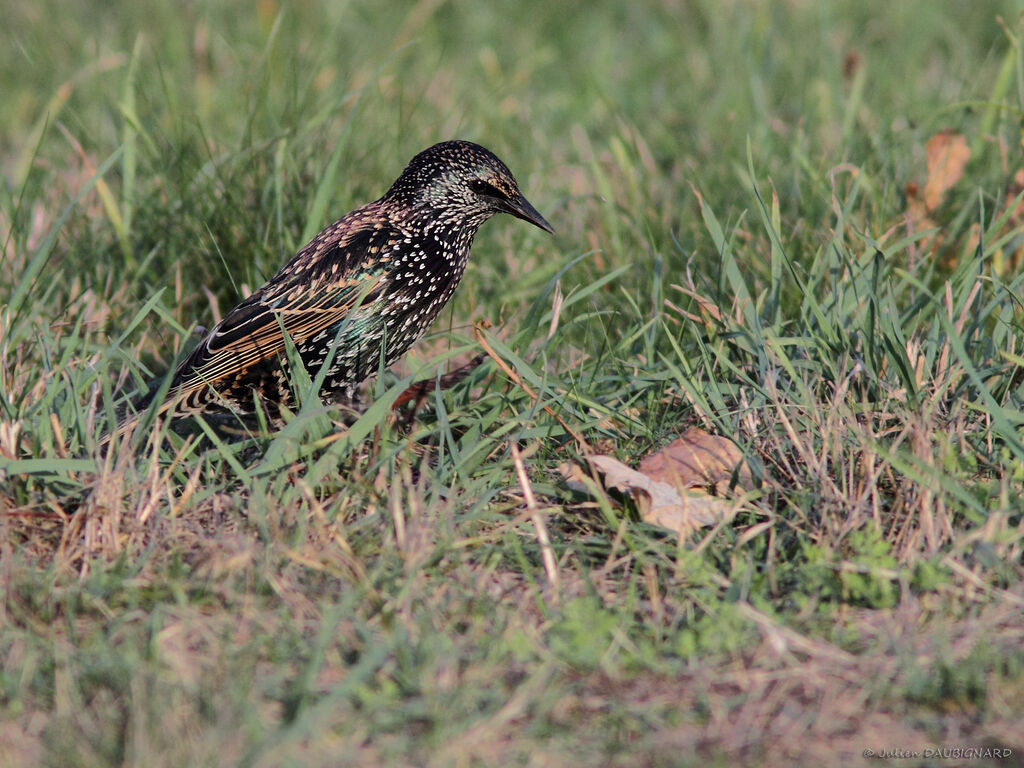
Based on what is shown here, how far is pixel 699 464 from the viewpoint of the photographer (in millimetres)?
3352

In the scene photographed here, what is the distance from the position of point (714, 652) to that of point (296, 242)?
9.03 ft

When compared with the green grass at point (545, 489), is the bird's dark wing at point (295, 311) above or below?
above

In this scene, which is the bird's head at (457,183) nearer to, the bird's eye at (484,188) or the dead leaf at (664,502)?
the bird's eye at (484,188)

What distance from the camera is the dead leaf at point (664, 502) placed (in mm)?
3133

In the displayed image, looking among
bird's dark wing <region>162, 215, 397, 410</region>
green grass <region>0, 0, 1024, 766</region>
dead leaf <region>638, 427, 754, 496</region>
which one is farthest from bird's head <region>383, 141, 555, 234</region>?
A: dead leaf <region>638, 427, 754, 496</region>

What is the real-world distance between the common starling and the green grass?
21cm

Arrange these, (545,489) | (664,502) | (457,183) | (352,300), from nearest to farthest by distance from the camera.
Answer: (664,502) → (545,489) → (352,300) → (457,183)

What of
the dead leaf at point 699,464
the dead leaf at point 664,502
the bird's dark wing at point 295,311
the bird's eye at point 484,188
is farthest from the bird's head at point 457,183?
the dead leaf at point 664,502

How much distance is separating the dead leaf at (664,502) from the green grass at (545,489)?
51 millimetres

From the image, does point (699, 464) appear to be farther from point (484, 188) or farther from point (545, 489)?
point (484, 188)

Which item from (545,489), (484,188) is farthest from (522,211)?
(545,489)

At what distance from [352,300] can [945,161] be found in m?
2.47

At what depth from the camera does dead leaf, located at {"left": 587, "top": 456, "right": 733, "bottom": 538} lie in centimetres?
313

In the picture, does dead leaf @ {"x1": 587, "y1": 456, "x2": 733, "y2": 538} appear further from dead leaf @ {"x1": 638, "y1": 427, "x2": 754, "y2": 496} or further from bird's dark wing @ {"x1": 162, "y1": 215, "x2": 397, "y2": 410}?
bird's dark wing @ {"x1": 162, "y1": 215, "x2": 397, "y2": 410}
